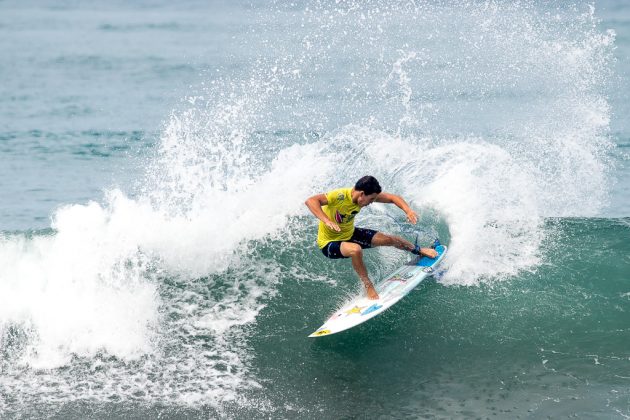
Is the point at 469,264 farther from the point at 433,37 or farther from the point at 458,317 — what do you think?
the point at 433,37

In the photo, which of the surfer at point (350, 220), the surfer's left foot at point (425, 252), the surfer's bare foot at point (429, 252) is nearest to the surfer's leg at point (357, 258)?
the surfer at point (350, 220)

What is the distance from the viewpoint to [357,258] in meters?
9.42

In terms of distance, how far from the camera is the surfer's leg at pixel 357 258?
938 cm

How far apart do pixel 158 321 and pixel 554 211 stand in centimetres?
781

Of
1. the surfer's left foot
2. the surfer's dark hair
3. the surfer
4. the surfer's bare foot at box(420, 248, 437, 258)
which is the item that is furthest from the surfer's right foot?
the surfer's dark hair

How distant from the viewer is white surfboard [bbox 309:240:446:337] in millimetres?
9383

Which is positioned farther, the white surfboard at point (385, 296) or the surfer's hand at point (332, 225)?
the white surfboard at point (385, 296)

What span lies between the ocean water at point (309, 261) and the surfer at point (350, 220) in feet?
2.77

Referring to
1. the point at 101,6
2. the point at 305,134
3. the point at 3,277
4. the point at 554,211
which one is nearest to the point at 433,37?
the point at 305,134

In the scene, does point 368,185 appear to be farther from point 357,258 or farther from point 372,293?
point 372,293

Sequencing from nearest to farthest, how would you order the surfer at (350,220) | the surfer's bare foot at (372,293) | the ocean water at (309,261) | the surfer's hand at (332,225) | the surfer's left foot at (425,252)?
1. the ocean water at (309,261)
2. the surfer's hand at (332,225)
3. the surfer at (350,220)
4. the surfer's bare foot at (372,293)
5. the surfer's left foot at (425,252)

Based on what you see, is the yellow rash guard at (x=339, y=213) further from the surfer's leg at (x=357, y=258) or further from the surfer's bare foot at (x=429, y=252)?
the surfer's bare foot at (x=429, y=252)

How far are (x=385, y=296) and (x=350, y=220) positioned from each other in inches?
41.4

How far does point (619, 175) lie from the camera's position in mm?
17750
